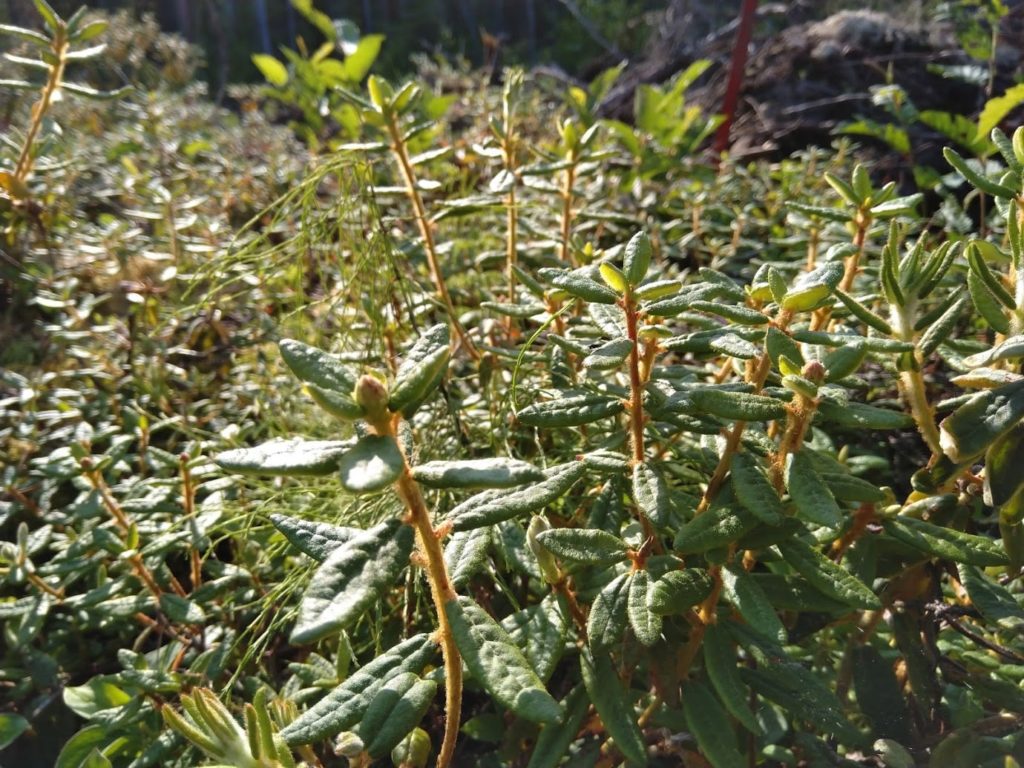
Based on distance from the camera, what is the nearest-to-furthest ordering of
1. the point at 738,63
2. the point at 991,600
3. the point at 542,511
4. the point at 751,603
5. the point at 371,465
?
the point at 371,465
the point at 751,603
the point at 991,600
the point at 542,511
the point at 738,63

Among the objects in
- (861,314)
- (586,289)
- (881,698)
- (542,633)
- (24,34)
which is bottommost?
(881,698)

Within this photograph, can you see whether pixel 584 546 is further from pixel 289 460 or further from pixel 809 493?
pixel 289 460

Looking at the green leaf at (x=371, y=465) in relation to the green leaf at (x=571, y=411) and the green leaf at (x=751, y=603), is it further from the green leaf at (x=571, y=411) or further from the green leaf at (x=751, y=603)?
the green leaf at (x=751, y=603)

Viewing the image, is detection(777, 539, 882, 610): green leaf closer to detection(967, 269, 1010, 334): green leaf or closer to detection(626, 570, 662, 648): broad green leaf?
detection(626, 570, 662, 648): broad green leaf

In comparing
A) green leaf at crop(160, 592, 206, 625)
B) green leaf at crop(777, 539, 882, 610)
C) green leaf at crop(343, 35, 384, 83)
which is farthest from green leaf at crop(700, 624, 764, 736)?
green leaf at crop(343, 35, 384, 83)

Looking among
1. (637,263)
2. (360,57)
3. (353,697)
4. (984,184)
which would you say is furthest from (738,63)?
(353,697)

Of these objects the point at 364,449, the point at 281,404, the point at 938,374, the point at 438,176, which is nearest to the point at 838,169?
the point at 938,374
